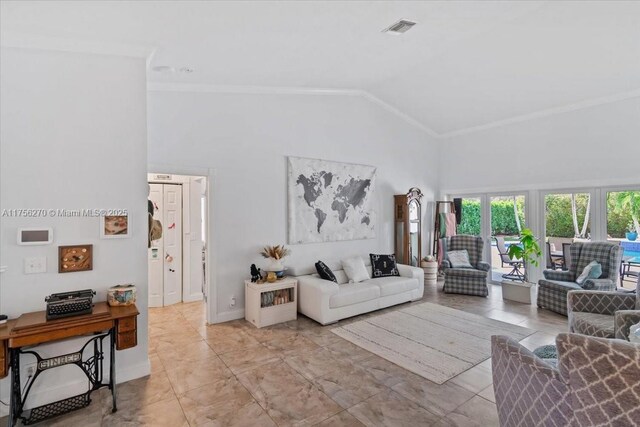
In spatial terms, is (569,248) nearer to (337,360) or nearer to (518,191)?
(518,191)

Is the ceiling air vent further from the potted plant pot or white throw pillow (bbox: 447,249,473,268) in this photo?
the potted plant pot

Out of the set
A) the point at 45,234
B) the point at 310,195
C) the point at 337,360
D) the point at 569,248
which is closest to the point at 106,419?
the point at 45,234

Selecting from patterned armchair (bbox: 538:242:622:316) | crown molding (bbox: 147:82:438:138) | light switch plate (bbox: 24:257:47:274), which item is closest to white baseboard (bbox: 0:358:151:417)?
light switch plate (bbox: 24:257:47:274)

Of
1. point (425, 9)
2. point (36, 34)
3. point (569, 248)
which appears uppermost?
point (425, 9)

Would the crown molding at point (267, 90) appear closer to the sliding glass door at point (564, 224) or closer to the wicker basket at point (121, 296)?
the wicker basket at point (121, 296)

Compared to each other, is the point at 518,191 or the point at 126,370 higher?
the point at 518,191

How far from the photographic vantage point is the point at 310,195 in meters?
5.20

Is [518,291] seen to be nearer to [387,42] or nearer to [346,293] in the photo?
[346,293]

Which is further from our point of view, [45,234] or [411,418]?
[45,234]

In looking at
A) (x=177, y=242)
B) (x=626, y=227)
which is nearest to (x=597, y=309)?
(x=626, y=227)

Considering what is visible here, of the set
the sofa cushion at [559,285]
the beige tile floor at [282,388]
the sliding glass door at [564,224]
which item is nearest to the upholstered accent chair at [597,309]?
the beige tile floor at [282,388]

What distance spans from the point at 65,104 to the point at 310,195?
3272mm

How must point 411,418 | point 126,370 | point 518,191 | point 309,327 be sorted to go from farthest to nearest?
1. point 518,191
2. point 309,327
3. point 126,370
4. point 411,418

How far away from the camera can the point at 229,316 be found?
14.6ft
